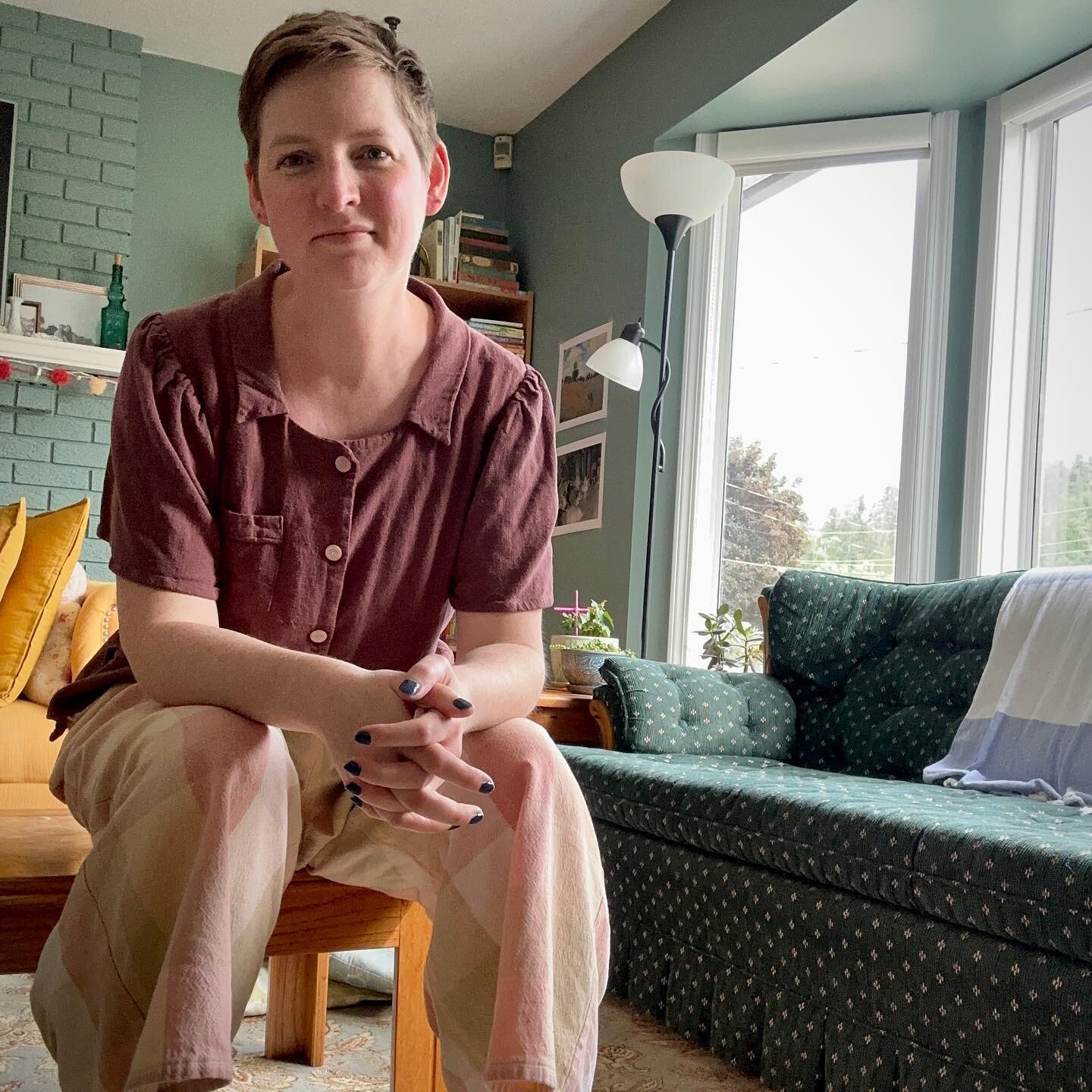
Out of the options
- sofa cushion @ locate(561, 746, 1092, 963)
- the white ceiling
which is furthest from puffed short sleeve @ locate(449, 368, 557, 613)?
the white ceiling

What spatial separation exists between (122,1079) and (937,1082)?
3.55ft

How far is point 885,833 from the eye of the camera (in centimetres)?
174

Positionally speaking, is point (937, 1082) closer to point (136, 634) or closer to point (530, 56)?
point (136, 634)

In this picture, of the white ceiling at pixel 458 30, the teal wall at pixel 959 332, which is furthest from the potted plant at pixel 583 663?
the white ceiling at pixel 458 30

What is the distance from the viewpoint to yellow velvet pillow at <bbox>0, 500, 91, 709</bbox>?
2941 mm

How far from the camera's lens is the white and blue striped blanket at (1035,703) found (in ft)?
7.49

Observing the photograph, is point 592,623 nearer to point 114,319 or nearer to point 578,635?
point 578,635

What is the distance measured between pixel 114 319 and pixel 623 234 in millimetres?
1877

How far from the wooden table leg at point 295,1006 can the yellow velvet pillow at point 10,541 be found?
1581 mm

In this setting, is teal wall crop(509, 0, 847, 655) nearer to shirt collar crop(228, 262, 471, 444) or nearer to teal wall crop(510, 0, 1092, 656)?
teal wall crop(510, 0, 1092, 656)

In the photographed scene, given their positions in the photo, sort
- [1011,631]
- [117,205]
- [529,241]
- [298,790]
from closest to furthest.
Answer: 1. [298,790]
2. [1011,631]
3. [117,205]
4. [529,241]

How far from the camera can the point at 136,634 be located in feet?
3.61

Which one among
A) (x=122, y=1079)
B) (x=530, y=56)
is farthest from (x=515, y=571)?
(x=530, y=56)

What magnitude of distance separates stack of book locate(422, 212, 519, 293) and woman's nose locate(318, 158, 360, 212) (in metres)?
3.78
